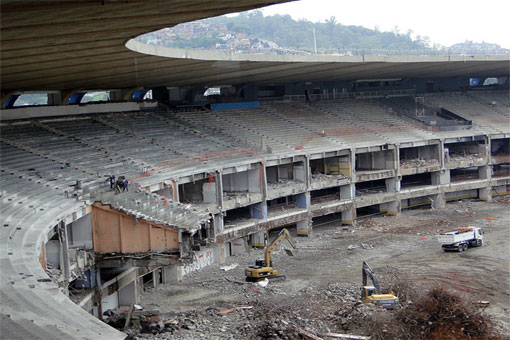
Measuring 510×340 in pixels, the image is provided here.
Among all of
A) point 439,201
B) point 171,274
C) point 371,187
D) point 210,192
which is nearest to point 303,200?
point 210,192

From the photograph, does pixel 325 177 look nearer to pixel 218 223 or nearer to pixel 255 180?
pixel 255 180

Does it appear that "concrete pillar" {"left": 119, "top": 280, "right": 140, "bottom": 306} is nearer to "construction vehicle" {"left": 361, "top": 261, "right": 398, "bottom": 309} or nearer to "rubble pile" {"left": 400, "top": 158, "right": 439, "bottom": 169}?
"construction vehicle" {"left": 361, "top": 261, "right": 398, "bottom": 309}

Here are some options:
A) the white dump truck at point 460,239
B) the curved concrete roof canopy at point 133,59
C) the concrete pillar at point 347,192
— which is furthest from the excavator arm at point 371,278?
the concrete pillar at point 347,192

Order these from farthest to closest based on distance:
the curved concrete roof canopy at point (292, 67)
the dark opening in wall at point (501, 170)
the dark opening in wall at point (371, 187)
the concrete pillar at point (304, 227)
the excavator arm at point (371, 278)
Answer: the dark opening in wall at point (501, 170) → the dark opening in wall at point (371, 187) → the concrete pillar at point (304, 227) → the curved concrete roof canopy at point (292, 67) → the excavator arm at point (371, 278)

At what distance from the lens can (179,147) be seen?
3250 centimetres

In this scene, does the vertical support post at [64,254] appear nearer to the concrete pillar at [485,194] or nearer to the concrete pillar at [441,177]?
the concrete pillar at [441,177]

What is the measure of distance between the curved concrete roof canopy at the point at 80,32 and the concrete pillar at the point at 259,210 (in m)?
9.09

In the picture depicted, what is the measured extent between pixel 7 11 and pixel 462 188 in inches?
1421

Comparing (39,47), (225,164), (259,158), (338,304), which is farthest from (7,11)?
(259,158)

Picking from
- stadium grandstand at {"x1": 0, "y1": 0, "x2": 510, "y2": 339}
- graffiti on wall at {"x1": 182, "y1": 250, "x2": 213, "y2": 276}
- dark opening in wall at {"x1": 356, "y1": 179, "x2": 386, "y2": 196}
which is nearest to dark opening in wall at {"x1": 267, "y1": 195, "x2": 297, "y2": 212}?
stadium grandstand at {"x1": 0, "y1": 0, "x2": 510, "y2": 339}

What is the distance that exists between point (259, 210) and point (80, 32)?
62.5 feet

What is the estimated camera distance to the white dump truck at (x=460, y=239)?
1109 inches

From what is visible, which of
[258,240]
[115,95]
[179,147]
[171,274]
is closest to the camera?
[171,274]

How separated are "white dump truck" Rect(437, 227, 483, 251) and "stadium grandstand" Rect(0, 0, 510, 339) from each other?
814 cm
